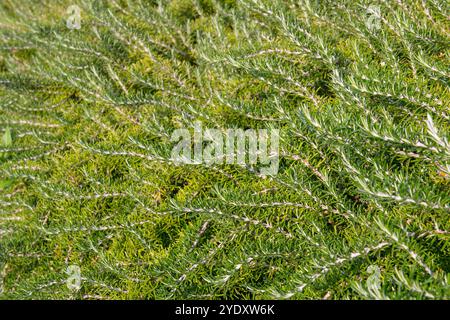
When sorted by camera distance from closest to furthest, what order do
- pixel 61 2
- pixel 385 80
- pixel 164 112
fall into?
pixel 385 80, pixel 164 112, pixel 61 2

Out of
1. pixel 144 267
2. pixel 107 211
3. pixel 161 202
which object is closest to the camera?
pixel 144 267
